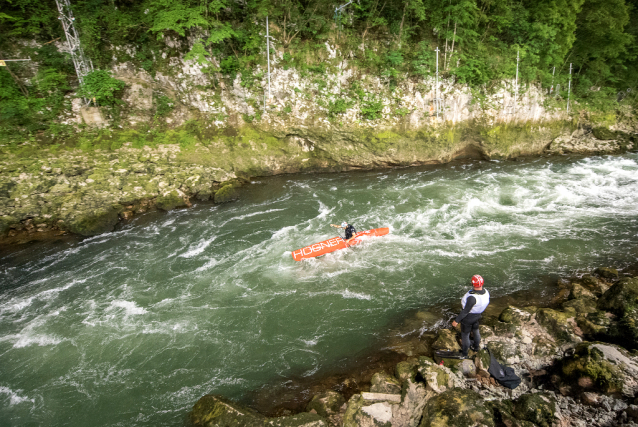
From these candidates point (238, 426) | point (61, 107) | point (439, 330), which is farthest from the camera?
point (61, 107)

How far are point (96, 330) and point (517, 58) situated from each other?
22706mm

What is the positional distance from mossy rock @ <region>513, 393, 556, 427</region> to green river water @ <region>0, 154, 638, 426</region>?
2.84 metres

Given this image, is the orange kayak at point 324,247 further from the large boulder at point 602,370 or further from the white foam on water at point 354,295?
the large boulder at point 602,370

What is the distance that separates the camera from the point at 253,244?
1075 centimetres

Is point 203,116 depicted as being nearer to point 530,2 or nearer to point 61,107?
point 61,107

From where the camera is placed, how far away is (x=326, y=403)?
5422mm

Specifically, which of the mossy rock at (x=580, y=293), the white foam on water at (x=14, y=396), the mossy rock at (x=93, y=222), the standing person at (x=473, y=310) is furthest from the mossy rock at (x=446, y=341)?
the mossy rock at (x=93, y=222)

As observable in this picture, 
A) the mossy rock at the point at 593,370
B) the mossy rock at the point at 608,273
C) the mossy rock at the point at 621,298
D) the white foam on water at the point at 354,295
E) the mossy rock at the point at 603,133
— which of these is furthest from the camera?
the mossy rock at the point at 603,133

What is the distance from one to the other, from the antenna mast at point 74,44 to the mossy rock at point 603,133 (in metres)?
28.9

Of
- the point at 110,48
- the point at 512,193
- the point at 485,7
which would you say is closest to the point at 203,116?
the point at 110,48

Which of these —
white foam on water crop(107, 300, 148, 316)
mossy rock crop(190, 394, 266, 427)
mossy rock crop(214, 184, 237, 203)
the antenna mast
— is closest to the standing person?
mossy rock crop(190, 394, 266, 427)

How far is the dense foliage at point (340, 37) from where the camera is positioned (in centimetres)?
1331

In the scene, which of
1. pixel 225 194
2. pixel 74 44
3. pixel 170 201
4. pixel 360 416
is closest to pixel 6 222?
pixel 170 201

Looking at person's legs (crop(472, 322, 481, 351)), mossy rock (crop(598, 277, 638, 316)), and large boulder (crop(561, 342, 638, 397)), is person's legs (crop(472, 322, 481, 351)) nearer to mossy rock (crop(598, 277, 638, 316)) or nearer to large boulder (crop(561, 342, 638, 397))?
large boulder (crop(561, 342, 638, 397))
